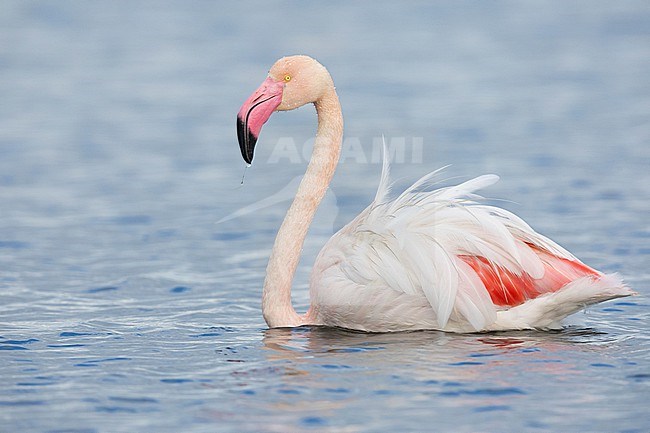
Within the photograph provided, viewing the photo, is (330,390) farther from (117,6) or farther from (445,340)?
(117,6)

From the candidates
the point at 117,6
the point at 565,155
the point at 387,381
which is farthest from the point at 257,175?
the point at 117,6

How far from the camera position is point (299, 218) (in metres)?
8.09

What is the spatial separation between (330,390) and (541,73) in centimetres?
1227

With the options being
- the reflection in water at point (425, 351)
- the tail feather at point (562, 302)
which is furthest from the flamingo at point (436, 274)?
the reflection in water at point (425, 351)

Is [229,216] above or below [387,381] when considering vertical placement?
above

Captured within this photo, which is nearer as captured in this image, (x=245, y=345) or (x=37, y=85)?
(x=245, y=345)

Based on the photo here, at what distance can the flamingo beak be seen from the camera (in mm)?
7762

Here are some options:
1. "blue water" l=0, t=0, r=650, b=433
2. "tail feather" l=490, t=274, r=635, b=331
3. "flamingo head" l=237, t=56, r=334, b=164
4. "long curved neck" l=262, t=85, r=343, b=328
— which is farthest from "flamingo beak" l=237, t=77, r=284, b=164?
"tail feather" l=490, t=274, r=635, b=331

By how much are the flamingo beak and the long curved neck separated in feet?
1.09

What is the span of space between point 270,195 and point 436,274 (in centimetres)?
517

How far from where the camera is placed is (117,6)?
77.3 feet

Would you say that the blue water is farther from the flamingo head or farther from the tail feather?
the flamingo head

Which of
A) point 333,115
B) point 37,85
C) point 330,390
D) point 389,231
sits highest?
Answer: point 37,85

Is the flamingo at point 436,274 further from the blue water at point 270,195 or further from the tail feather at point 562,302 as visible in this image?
the blue water at point 270,195
